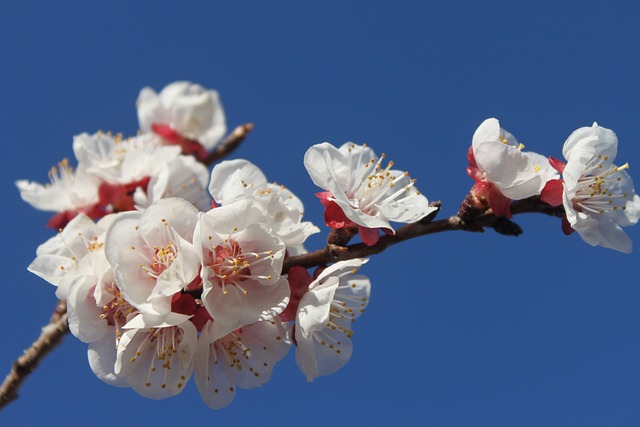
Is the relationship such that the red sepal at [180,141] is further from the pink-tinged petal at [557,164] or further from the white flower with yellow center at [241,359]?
the pink-tinged petal at [557,164]

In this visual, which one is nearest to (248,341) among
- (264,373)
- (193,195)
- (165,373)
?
(264,373)

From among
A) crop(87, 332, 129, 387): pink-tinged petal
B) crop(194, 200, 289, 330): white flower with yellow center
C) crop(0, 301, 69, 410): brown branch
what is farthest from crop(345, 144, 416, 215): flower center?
crop(0, 301, 69, 410): brown branch

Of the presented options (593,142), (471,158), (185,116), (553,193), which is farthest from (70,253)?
(185,116)

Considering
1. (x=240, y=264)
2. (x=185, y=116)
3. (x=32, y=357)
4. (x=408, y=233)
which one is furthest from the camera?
(x=185, y=116)

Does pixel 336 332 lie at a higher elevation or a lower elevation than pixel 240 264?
lower

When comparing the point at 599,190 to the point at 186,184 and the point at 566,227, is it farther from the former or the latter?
the point at 186,184

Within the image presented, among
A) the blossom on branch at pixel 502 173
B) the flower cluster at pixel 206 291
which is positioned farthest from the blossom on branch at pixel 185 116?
the blossom on branch at pixel 502 173
